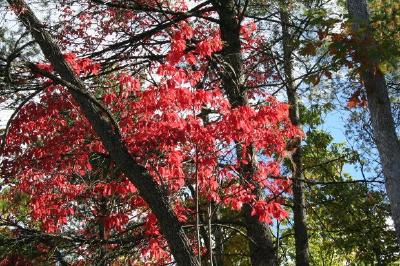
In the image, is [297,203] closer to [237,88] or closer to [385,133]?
[237,88]

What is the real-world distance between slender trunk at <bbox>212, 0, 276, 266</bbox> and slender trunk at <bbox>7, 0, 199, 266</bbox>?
5.46ft

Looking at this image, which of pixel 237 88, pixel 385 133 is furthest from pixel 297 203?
pixel 385 133

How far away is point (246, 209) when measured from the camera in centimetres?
743

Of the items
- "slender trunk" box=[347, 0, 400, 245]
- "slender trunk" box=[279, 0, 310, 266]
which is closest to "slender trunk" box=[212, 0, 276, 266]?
"slender trunk" box=[279, 0, 310, 266]

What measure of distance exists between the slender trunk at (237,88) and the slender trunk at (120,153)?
166 cm

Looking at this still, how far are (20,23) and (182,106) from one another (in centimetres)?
252

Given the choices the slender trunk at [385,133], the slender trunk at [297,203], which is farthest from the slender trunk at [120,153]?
the slender trunk at [297,203]

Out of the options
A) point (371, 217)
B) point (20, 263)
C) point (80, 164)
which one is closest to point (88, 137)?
point (80, 164)

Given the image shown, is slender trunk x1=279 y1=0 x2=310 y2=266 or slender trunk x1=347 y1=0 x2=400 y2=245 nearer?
slender trunk x1=347 y1=0 x2=400 y2=245

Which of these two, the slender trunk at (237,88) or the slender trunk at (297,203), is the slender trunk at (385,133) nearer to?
the slender trunk at (237,88)

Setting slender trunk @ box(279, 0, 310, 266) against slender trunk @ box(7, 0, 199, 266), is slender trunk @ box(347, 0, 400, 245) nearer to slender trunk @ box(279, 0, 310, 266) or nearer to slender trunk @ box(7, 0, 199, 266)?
slender trunk @ box(7, 0, 199, 266)

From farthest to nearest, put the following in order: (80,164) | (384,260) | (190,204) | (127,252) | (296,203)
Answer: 1. (384,260)
2. (190,204)
3. (296,203)
4. (80,164)
5. (127,252)

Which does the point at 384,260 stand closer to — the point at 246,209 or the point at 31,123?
the point at 246,209

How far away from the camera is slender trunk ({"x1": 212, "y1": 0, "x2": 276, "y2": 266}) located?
7.09 meters
